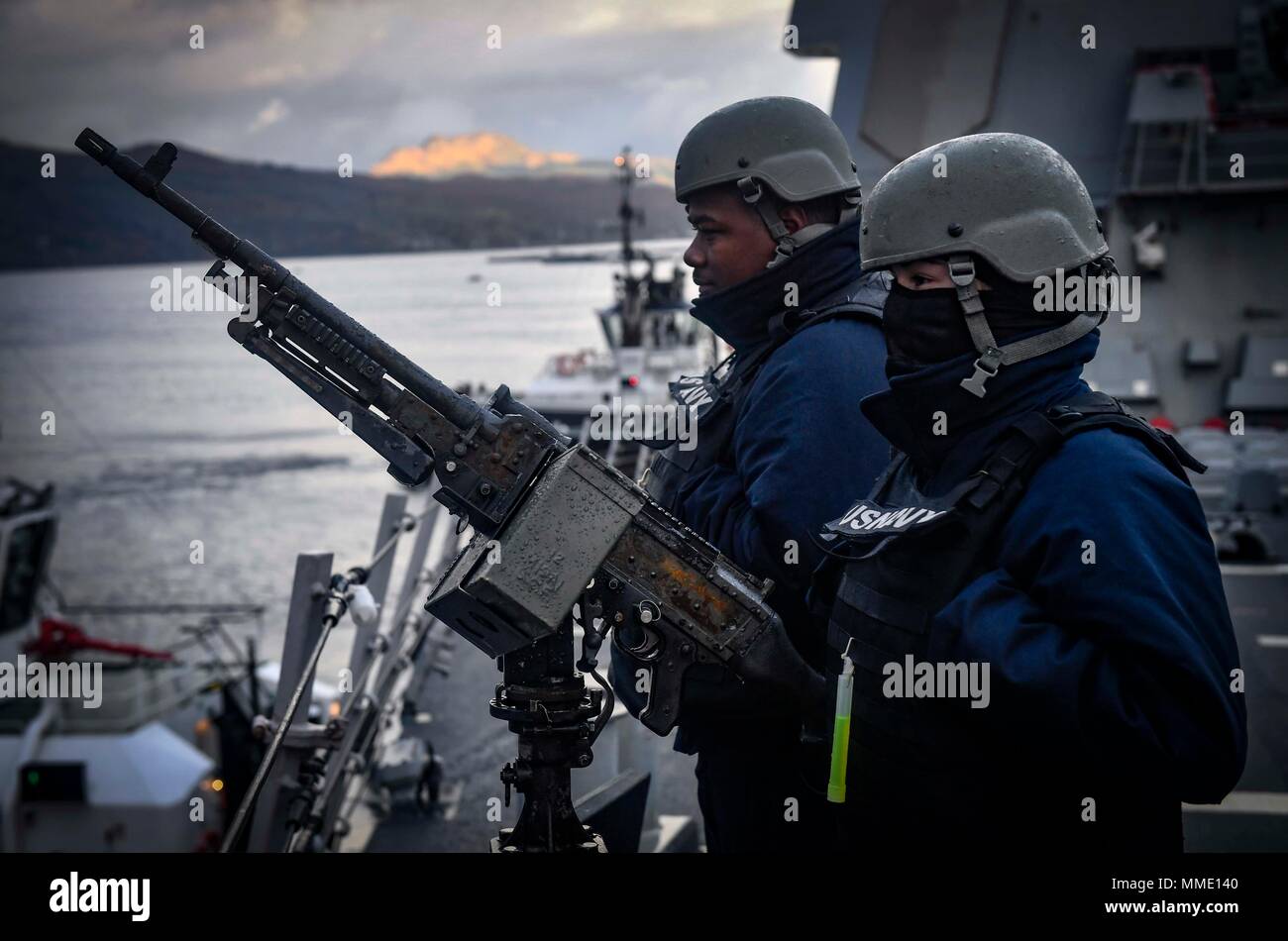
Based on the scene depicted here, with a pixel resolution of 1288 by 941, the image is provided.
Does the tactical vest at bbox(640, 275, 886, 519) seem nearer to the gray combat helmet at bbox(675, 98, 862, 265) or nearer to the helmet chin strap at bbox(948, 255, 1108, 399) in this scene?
the gray combat helmet at bbox(675, 98, 862, 265)

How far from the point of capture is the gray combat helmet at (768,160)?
3621mm

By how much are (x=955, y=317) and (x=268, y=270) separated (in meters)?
1.77

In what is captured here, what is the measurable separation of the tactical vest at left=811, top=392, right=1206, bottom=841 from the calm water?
75.6 inches

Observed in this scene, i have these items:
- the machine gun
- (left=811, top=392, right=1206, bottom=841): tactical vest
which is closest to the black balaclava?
(left=811, top=392, right=1206, bottom=841): tactical vest

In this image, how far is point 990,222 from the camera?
258 cm

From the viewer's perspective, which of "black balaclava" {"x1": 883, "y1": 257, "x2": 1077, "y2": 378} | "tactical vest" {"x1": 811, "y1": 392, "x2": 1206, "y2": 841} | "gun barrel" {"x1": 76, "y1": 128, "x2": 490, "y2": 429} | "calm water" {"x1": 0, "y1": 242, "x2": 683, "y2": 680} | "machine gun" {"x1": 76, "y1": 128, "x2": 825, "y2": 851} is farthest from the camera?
"calm water" {"x1": 0, "y1": 242, "x2": 683, "y2": 680}

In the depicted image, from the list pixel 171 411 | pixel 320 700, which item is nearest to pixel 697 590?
pixel 320 700

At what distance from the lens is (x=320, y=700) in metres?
15.8

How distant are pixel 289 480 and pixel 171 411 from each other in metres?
29.3

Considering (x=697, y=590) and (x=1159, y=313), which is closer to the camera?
(x=697, y=590)

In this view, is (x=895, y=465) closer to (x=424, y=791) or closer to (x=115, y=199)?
(x=424, y=791)

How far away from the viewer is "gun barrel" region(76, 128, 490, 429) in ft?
10.9

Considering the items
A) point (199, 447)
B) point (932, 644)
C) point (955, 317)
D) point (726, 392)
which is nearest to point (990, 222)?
point (955, 317)

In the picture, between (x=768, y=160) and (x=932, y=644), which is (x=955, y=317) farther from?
(x=768, y=160)
